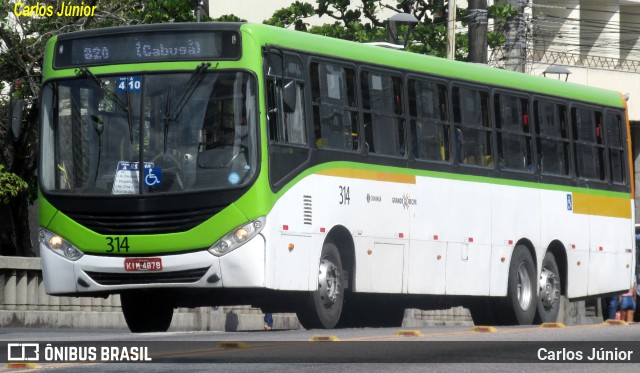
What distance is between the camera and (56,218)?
1911cm

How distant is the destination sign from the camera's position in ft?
61.8

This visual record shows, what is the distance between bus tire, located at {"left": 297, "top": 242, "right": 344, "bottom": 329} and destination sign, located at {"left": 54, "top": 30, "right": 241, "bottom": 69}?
2.58m

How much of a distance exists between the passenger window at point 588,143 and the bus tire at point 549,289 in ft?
4.61

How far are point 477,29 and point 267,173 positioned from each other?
43.9ft

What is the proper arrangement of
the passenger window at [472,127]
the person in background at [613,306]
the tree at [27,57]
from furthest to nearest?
the tree at [27,57]
the person in background at [613,306]
the passenger window at [472,127]

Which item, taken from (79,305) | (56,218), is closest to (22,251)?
(79,305)

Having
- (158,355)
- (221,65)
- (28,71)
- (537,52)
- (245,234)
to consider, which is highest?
(537,52)

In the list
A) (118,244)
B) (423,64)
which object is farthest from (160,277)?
(423,64)

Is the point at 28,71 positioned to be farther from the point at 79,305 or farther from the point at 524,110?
the point at 524,110

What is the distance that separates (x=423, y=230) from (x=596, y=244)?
4768 mm

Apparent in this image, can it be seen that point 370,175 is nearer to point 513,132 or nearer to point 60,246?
point 513,132

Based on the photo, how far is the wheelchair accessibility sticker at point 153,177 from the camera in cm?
1855

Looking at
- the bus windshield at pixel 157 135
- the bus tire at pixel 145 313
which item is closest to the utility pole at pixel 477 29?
the bus tire at pixel 145 313

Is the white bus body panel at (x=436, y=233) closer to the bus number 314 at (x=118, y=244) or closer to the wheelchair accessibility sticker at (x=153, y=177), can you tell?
the wheelchair accessibility sticker at (x=153, y=177)
